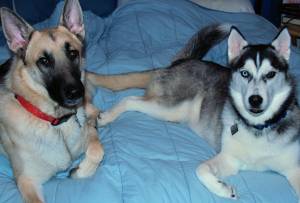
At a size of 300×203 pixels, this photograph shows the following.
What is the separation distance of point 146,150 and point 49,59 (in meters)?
0.67

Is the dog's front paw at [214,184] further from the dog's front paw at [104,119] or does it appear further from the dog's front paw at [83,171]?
the dog's front paw at [104,119]

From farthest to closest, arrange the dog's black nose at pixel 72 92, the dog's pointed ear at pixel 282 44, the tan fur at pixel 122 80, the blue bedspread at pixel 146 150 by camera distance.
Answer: the tan fur at pixel 122 80 < the dog's pointed ear at pixel 282 44 < the dog's black nose at pixel 72 92 < the blue bedspread at pixel 146 150

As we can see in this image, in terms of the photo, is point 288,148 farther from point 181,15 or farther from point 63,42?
point 181,15

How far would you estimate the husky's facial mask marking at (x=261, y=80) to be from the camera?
1.98 meters

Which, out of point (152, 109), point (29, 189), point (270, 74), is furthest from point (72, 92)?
point (270, 74)

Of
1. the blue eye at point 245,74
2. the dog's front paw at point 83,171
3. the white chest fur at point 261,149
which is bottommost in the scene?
the dog's front paw at point 83,171

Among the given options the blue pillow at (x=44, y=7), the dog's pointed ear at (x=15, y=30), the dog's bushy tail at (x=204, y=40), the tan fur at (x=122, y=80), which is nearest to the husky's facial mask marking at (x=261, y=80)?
the dog's bushy tail at (x=204, y=40)

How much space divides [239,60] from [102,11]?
7.33 ft

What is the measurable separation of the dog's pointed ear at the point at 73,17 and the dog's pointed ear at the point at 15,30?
0.69 ft

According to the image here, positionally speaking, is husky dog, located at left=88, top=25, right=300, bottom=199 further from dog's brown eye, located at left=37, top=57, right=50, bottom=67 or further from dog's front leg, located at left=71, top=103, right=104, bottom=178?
dog's brown eye, located at left=37, top=57, right=50, bottom=67

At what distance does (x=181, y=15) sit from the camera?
3633mm

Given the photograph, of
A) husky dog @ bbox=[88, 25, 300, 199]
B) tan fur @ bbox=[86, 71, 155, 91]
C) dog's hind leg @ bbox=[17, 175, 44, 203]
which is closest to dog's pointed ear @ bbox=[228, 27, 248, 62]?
husky dog @ bbox=[88, 25, 300, 199]

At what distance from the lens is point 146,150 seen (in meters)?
2.16

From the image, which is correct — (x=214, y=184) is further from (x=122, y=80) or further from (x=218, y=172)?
(x=122, y=80)
